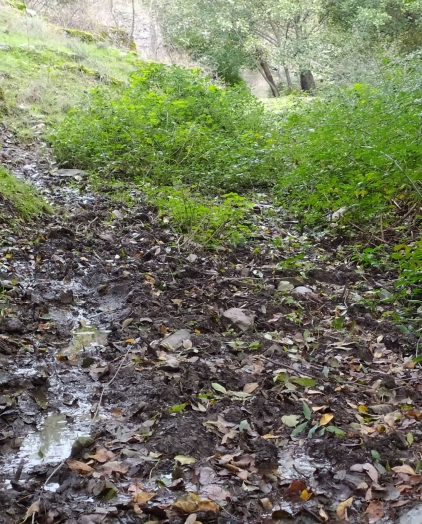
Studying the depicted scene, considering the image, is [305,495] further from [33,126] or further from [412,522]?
[33,126]

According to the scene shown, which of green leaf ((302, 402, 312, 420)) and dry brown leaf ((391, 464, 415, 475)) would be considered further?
green leaf ((302, 402, 312, 420))

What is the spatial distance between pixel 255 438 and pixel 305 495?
1.14 feet

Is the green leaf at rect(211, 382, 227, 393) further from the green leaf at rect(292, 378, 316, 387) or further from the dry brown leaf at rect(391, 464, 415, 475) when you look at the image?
the dry brown leaf at rect(391, 464, 415, 475)

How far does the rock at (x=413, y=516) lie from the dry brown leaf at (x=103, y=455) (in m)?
0.99

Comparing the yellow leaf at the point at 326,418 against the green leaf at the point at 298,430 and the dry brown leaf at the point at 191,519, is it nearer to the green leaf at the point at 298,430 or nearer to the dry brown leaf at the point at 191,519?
the green leaf at the point at 298,430

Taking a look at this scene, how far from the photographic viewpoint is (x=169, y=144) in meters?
6.15

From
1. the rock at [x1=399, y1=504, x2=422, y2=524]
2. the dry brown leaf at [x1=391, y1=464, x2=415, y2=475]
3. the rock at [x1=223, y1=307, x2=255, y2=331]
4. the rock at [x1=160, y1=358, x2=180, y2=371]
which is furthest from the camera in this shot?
the rock at [x1=223, y1=307, x2=255, y2=331]

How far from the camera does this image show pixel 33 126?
7547 millimetres

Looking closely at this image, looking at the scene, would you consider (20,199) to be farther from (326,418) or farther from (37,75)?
(37,75)

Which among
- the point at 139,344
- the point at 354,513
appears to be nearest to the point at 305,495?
the point at 354,513

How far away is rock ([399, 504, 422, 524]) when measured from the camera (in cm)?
165

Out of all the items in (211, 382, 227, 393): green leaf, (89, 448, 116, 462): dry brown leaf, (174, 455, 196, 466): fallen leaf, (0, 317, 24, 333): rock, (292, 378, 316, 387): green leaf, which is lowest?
(0, 317, 24, 333): rock

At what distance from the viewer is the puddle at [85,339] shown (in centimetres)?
287

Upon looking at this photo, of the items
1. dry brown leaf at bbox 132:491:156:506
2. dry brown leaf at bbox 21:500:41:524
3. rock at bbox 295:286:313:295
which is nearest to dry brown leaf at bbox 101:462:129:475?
dry brown leaf at bbox 132:491:156:506
